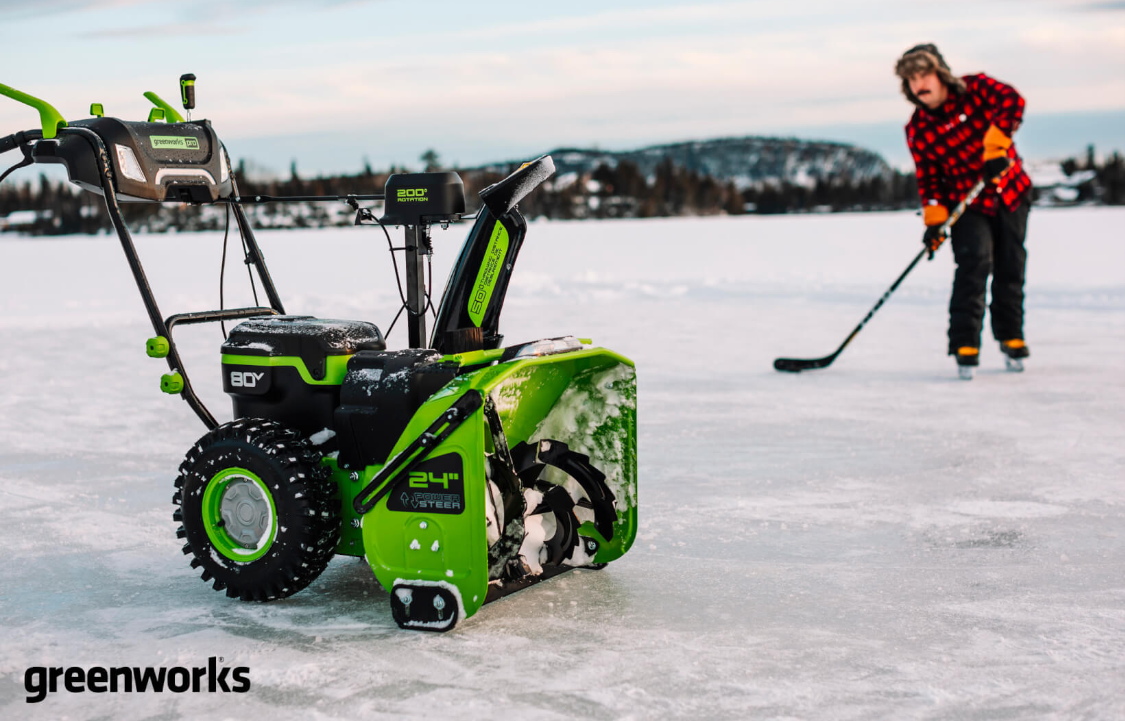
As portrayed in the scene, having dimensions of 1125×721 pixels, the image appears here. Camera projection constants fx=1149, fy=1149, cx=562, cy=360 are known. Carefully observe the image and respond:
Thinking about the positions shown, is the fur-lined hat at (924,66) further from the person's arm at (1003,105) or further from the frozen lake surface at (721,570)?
the frozen lake surface at (721,570)

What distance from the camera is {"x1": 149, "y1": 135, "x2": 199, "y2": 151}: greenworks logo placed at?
2.82m

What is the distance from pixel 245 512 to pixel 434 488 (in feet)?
1.72

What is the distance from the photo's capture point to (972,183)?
21.4ft

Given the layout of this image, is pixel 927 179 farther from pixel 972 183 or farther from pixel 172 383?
pixel 172 383

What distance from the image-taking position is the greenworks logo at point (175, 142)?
9.26 ft

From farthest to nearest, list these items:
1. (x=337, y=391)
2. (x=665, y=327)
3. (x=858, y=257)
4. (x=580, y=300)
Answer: (x=858, y=257) → (x=580, y=300) → (x=665, y=327) → (x=337, y=391)

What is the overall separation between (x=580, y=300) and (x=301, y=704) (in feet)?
30.6

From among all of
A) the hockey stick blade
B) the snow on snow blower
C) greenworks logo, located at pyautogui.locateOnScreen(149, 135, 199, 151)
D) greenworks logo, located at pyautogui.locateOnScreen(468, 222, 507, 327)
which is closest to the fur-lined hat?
the hockey stick blade

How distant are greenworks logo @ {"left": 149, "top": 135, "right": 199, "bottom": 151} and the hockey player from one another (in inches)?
181

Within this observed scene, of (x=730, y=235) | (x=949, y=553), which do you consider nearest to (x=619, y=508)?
(x=949, y=553)

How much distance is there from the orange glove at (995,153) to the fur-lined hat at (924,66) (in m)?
0.31

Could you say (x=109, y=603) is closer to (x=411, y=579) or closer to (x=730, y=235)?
(x=411, y=579)

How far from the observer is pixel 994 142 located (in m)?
6.30

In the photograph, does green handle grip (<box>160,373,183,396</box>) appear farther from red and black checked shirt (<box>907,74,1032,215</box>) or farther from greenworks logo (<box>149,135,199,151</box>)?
red and black checked shirt (<box>907,74,1032,215</box>)
